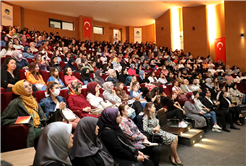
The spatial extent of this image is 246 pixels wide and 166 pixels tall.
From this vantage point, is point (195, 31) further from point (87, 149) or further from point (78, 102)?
point (87, 149)

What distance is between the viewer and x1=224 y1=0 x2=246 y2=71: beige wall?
26.5ft

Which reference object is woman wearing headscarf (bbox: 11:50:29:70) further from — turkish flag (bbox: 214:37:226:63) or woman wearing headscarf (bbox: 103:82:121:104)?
turkish flag (bbox: 214:37:226:63)

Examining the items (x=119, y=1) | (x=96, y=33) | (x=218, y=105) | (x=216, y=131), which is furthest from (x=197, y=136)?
(x=96, y=33)

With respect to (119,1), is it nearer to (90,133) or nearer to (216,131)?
(216,131)

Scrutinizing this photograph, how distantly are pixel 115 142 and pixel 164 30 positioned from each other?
35.7 feet

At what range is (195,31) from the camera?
33.2 feet

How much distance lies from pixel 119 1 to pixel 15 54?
283 inches

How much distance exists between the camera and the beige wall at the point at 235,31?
8062 millimetres

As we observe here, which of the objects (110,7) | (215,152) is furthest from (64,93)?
(110,7)

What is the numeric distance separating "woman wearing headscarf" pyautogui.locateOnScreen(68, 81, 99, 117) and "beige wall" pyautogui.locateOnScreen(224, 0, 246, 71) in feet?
A: 26.9

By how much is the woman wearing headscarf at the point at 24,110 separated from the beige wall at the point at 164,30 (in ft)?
33.9

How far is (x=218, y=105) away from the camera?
473 centimetres

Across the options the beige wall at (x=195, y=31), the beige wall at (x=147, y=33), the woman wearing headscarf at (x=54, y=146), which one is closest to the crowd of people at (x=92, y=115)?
the woman wearing headscarf at (x=54, y=146)

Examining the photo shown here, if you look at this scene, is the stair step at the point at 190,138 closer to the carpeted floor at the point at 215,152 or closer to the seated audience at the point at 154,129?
the carpeted floor at the point at 215,152
